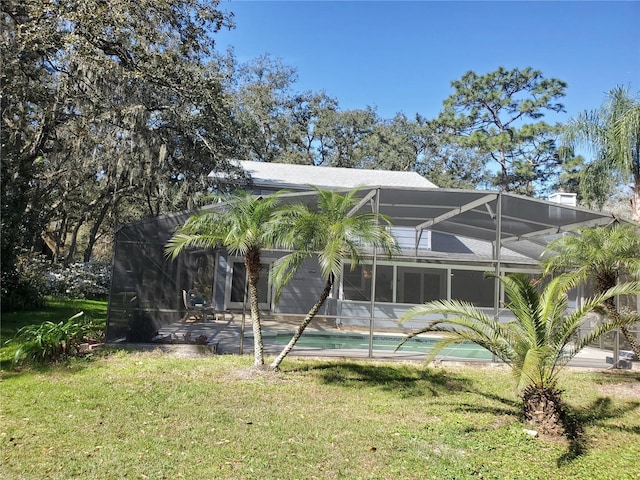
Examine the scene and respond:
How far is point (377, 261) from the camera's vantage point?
14477mm

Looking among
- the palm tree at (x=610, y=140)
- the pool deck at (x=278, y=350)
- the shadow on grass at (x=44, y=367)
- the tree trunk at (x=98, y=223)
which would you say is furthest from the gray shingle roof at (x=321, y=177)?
the shadow on grass at (x=44, y=367)

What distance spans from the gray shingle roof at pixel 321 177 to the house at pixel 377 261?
46mm

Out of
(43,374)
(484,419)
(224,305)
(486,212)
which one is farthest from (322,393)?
(224,305)

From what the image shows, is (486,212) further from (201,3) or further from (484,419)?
(201,3)

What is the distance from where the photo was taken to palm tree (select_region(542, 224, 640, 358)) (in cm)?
820

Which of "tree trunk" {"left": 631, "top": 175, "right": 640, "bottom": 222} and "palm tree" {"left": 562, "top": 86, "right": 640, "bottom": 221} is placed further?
"tree trunk" {"left": 631, "top": 175, "right": 640, "bottom": 222}

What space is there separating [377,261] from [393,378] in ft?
22.0

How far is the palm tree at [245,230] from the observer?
7.25 meters

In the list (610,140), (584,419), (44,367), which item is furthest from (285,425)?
(610,140)

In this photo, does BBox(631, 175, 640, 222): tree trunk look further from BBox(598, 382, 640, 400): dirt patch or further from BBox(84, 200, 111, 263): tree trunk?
BBox(84, 200, 111, 263): tree trunk

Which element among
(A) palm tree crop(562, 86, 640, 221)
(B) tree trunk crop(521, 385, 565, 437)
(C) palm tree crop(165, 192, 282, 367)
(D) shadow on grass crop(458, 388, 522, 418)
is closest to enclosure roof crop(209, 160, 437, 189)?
(A) palm tree crop(562, 86, 640, 221)

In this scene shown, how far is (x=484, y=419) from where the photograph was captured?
5.94 m

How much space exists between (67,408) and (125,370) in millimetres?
1855

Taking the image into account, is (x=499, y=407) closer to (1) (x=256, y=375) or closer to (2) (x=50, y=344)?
(1) (x=256, y=375)
